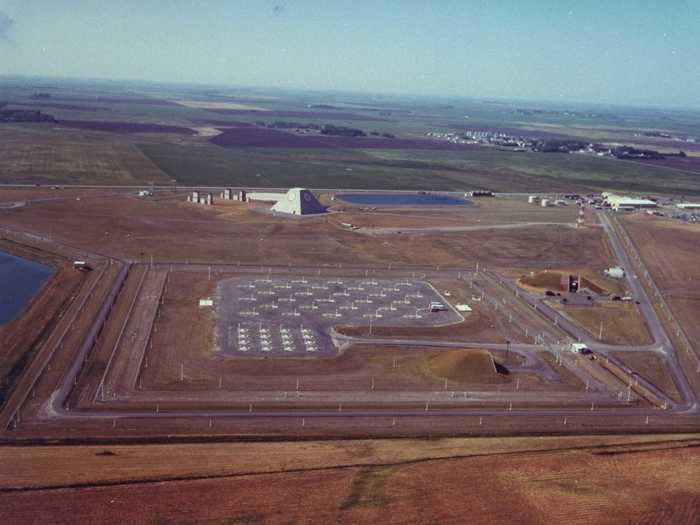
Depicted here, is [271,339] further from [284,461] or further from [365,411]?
[284,461]

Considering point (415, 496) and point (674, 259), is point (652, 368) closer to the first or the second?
point (415, 496)

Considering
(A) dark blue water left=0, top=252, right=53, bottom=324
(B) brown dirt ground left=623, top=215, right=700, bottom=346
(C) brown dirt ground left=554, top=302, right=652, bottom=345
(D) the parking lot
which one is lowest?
(A) dark blue water left=0, top=252, right=53, bottom=324

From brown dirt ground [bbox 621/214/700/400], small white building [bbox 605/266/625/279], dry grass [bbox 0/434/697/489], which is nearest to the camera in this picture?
dry grass [bbox 0/434/697/489]

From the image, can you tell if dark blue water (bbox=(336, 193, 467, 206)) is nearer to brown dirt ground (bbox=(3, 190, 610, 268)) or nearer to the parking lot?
brown dirt ground (bbox=(3, 190, 610, 268))

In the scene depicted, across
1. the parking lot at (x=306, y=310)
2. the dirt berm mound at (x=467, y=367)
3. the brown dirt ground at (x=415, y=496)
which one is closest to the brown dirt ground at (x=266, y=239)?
the parking lot at (x=306, y=310)

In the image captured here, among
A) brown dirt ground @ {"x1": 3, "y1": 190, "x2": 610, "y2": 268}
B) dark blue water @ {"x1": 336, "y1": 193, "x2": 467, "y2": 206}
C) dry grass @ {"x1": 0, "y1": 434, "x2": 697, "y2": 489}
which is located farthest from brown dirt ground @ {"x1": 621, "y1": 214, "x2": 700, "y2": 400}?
dark blue water @ {"x1": 336, "y1": 193, "x2": 467, "y2": 206}

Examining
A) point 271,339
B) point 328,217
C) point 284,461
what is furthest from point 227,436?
point 328,217
